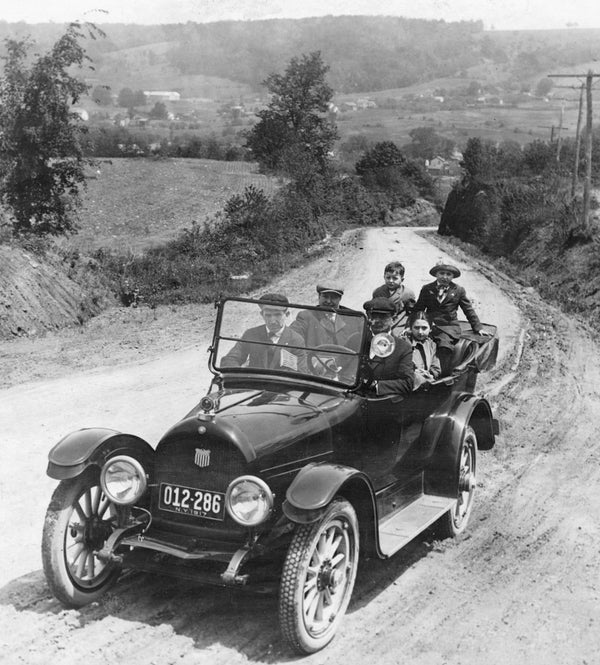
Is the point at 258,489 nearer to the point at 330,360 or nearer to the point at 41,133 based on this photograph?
the point at 330,360

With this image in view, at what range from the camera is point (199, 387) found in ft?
37.0

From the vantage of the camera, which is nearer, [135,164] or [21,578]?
[21,578]

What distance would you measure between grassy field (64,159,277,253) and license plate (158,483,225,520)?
71.0 ft

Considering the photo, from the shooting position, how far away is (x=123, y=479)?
5254 millimetres

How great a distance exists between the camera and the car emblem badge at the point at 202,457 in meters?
5.14

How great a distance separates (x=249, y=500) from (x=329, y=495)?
0.49 meters

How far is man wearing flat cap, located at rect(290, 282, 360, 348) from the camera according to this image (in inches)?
235

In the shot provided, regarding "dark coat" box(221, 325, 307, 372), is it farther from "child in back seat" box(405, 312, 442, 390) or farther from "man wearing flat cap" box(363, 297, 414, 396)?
"child in back seat" box(405, 312, 442, 390)

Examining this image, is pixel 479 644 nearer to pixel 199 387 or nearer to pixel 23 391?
pixel 199 387

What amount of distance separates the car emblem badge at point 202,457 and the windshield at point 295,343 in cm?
100

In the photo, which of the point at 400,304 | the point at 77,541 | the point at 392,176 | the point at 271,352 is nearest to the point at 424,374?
the point at 271,352

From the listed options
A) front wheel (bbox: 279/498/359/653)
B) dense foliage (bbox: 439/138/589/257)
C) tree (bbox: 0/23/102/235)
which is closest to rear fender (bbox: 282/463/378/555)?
front wheel (bbox: 279/498/359/653)

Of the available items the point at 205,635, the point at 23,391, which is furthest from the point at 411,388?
the point at 23,391

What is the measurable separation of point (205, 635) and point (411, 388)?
248cm
